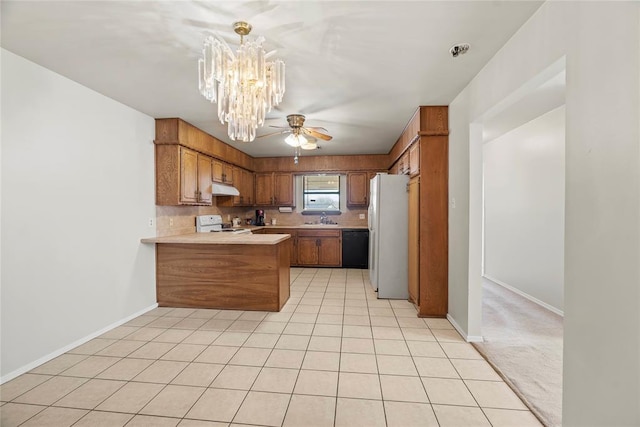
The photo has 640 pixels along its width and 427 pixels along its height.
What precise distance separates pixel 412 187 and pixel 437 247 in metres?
0.87

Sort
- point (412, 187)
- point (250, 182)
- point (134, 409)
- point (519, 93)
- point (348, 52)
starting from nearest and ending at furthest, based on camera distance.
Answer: point (134, 409) → point (519, 93) → point (348, 52) → point (412, 187) → point (250, 182)

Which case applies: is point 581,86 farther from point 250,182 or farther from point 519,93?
point 250,182

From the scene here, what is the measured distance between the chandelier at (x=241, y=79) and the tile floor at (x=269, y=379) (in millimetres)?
1855

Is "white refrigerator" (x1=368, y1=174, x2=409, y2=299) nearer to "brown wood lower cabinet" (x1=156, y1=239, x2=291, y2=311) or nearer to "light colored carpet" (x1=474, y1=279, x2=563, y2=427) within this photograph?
"light colored carpet" (x1=474, y1=279, x2=563, y2=427)

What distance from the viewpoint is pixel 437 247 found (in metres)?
3.25

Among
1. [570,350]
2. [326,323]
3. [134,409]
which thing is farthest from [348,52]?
[134,409]

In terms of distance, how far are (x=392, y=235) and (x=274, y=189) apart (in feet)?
10.8

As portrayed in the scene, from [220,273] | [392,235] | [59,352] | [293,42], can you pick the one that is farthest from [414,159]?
[59,352]

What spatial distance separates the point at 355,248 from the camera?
584 centimetres

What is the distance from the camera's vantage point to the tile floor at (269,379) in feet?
5.65

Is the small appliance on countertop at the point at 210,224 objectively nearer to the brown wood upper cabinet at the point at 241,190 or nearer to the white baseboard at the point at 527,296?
the brown wood upper cabinet at the point at 241,190

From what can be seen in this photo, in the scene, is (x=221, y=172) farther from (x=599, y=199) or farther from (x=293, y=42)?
(x=599, y=199)

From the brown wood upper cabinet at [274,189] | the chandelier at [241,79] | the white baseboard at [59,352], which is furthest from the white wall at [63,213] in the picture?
the brown wood upper cabinet at [274,189]

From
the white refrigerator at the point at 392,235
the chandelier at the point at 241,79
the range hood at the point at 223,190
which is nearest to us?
the chandelier at the point at 241,79
